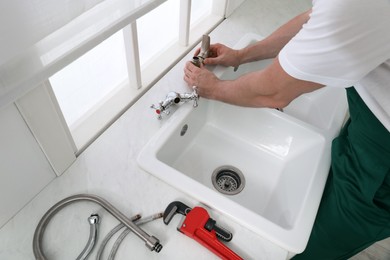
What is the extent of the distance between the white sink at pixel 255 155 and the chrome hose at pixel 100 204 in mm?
131

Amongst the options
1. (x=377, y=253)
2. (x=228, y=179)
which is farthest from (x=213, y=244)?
(x=377, y=253)

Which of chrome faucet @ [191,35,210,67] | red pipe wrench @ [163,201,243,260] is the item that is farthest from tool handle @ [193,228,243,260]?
chrome faucet @ [191,35,210,67]

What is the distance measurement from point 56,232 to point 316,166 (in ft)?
2.11

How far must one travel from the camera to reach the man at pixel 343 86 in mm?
512

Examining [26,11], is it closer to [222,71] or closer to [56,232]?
[56,232]

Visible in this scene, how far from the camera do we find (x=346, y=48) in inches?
20.5

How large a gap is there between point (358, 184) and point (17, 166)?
788 millimetres

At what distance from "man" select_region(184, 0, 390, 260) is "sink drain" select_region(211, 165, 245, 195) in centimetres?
23

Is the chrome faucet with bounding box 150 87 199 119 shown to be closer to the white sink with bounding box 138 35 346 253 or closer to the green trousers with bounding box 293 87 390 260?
the white sink with bounding box 138 35 346 253

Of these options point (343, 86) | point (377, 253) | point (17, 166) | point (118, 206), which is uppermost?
point (343, 86)

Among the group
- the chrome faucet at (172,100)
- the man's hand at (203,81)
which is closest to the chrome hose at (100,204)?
the chrome faucet at (172,100)

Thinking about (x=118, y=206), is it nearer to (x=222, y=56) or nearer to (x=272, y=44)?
(x=222, y=56)

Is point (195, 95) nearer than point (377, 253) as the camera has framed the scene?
Yes

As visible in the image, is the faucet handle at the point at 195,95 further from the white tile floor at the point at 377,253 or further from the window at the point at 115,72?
the white tile floor at the point at 377,253
